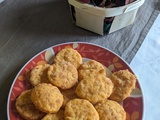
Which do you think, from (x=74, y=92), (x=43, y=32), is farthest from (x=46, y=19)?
(x=74, y=92)

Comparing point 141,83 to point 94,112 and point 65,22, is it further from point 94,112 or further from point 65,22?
point 65,22

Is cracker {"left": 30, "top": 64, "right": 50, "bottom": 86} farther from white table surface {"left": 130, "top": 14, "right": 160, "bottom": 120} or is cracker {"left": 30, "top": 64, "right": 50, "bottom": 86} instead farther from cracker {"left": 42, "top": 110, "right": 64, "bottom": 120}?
white table surface {"left": 130, "top": 14, "right": 160, "bottom": 120}

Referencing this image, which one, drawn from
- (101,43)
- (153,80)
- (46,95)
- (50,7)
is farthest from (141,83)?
(50,7)

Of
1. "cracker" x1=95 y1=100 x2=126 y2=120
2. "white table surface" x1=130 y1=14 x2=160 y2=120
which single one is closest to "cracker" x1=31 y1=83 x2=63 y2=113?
"cracker" x1=95 y1=100 x2=126 y2=120

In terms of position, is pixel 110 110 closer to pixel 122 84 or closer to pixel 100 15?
pixel 122 84

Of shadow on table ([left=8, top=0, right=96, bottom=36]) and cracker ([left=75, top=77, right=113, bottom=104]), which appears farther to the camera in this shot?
shadow on table ([left=8, top=0, right=96, bottom=36])

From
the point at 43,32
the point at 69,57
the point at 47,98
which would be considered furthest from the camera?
the point at 43,32
